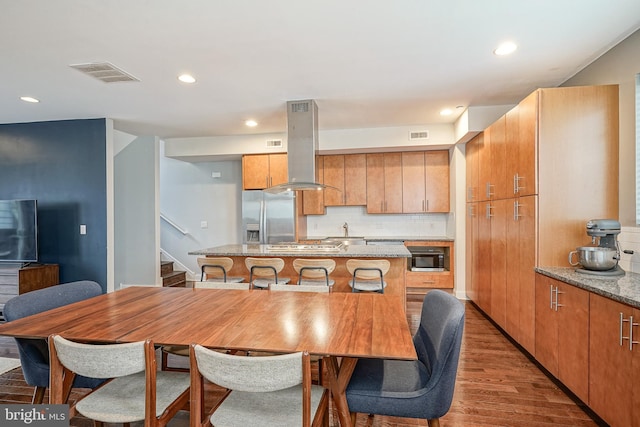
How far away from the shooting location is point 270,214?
506cm

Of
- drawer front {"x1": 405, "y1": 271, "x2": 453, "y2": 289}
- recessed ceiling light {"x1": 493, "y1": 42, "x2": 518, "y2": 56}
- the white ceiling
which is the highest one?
the white ceiling

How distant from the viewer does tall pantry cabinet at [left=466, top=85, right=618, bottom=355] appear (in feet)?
7.81

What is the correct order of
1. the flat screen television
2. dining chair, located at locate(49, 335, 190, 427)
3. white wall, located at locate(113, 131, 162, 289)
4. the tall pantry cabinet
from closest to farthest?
dining chair, located at locate(49, 335, 190, 427) → the tall pantry cabinet → the flat screen television → white wall, located at locate(113, 131, 162, 289)

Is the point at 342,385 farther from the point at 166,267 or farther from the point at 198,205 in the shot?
the point at 198,205

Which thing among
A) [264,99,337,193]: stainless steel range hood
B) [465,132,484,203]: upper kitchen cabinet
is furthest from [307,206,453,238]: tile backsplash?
[264,99,337,193]: stainless steel range hood

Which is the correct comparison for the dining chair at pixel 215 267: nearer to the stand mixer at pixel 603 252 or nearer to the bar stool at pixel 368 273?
the bar stool at pixel 368 273

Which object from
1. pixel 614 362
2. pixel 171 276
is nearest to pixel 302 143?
pixel 614 362

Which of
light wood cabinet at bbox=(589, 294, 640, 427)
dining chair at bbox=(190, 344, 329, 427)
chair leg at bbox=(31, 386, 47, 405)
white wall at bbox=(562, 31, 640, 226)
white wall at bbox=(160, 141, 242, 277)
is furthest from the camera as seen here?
white wall at bbox=(160, 141, 242, 277)

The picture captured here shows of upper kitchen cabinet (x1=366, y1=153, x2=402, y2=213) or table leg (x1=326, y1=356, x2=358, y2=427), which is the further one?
upper kitchen cabinet (x1=366, y1=153, x2=402, y2=213)

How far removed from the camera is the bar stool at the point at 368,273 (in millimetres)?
2854

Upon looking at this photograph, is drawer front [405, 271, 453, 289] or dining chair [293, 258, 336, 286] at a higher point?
dining chair [293, 258, 336, 286]

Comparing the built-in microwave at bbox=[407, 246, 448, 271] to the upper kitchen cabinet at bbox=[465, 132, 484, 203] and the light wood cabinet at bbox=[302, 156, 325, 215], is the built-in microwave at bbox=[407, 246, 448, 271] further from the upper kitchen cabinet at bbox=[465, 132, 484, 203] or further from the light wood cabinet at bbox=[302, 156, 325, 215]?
the light wood cabinet at bbox=[302, 156, 325, 215]

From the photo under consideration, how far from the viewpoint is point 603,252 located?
2.13m

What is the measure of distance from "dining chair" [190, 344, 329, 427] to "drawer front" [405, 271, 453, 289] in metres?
3.61
